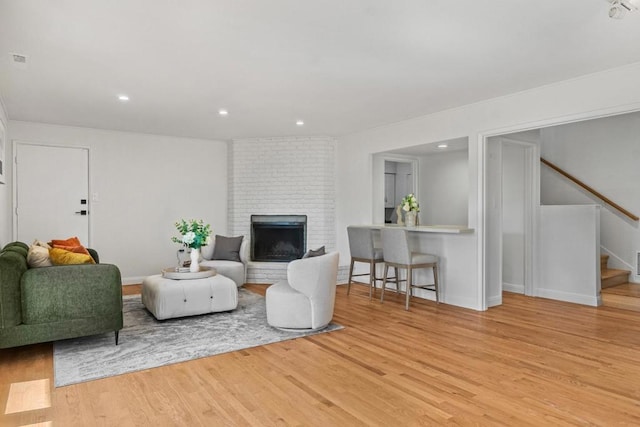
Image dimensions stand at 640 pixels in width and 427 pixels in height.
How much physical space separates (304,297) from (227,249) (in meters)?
2.61

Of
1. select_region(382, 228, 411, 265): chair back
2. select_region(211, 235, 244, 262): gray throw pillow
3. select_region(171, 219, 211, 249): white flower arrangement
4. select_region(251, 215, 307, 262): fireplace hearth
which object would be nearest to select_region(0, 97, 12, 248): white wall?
select_region(171, 219, 211, 249): white flower arrangement

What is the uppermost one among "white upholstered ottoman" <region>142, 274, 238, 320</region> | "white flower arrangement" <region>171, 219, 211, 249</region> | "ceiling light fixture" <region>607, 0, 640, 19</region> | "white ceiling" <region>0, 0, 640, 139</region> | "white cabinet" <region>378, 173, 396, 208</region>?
"white ceiling" <region>0, 0, 640, 139</region>

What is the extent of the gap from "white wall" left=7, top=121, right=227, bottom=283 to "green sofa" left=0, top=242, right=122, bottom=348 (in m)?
3.27

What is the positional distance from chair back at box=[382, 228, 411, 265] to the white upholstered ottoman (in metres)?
1.90

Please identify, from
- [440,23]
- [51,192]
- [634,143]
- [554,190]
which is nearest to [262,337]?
[440,23]

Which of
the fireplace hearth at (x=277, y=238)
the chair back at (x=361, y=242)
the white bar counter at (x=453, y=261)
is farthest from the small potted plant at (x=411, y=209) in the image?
the fireplace hearth at (x=277, y=238)

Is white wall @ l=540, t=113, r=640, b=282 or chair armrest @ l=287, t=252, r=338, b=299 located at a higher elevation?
white wall @ l=540, t=113, r=640, b=282

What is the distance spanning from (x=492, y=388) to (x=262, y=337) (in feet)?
6.37

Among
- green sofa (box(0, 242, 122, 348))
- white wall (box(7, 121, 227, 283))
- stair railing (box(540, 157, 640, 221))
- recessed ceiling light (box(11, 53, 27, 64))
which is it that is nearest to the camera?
green sofa (box(0, 242, 122, 348))

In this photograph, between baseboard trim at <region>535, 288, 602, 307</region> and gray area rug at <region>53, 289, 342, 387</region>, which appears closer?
gray area rug at <region>53, 289, 342, 387</region>

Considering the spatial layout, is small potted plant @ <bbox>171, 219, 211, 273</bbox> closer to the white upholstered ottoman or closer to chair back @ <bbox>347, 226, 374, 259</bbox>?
the white upholstered ottoman

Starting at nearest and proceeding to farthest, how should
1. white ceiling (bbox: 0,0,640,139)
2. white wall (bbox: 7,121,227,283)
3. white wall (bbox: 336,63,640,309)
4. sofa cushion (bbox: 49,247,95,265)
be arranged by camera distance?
white ceiling (bbox: 0,0,640,139)
sofa cushion (bbox: 49,247,95,265)
white wall (bbox: 336,63,640,309)
white wall (bbox: 7,121,227,283)

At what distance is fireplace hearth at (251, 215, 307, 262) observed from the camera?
6922mm

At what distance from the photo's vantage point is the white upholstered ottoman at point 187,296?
4156 mm
